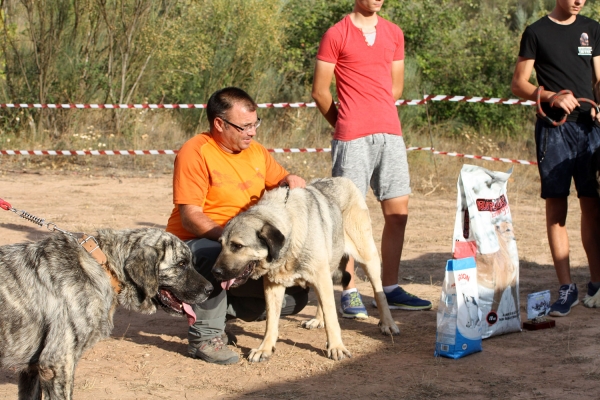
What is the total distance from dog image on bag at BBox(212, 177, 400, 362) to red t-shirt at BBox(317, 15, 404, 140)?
57 centimetres

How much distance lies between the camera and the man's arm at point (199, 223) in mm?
4914

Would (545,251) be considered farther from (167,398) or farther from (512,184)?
(167,398)

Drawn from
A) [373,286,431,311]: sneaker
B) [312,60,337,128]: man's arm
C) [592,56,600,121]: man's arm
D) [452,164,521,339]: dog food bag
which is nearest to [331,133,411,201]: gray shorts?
[312,60,337,128]: man's arm

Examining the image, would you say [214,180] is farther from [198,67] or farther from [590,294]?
[198,67]

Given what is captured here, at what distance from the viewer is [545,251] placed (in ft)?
27.1

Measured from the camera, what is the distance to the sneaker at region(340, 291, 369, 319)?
590 cm

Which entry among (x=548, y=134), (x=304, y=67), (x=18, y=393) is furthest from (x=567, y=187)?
(x=304, y=67)

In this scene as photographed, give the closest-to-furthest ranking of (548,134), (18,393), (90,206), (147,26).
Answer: (18,393) < (548,134) < (90,206) < (147,26)

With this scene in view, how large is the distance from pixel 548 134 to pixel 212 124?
106 inches

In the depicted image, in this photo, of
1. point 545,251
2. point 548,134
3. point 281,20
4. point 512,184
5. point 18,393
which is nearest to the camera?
point 18,393

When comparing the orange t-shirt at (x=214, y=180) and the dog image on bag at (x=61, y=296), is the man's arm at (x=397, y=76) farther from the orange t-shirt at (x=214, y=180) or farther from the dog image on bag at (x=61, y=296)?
the dog image on bag at (x=61, y=296)

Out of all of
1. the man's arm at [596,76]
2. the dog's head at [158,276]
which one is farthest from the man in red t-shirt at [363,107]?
the dog's head at [158,276]

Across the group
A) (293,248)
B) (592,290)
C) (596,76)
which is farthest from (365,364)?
(596,76)

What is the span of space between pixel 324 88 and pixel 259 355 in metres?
2.21
